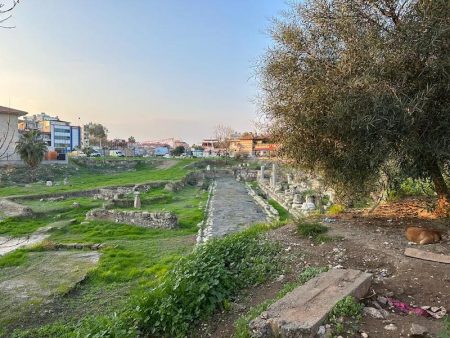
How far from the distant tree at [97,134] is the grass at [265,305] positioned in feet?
385

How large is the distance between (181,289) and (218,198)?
965 inches

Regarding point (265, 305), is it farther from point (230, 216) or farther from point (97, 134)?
point (97, 134)

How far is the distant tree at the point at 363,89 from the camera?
6.73 metres

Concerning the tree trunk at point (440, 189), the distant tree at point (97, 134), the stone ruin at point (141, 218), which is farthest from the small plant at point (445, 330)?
the distant tree at point (97, 134)

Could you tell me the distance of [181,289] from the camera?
237 inches

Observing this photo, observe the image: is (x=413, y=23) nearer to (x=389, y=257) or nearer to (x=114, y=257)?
(x=389, y=257)

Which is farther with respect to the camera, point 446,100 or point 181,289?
point 446,100

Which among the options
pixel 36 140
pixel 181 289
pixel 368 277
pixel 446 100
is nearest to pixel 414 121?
pixel 446 100

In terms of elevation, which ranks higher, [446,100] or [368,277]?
[446,100]

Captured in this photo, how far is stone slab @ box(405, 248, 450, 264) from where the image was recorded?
247 inches

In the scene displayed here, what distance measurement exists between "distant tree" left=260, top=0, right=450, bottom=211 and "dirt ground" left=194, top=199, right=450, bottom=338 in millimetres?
1118

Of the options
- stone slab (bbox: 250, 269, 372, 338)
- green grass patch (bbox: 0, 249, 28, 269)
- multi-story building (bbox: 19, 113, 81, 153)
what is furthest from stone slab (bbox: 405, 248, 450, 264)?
multi-story building (bbox: 19, 113, 81, 153)

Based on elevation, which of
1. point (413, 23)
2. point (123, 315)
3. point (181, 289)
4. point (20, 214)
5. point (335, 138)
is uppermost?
point (413, 23)

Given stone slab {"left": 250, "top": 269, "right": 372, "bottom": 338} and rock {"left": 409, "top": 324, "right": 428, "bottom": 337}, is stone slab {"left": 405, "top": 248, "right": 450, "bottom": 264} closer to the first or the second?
stone slab {"left": 250, "top": 269, "right": 372, "bottom": 338}
